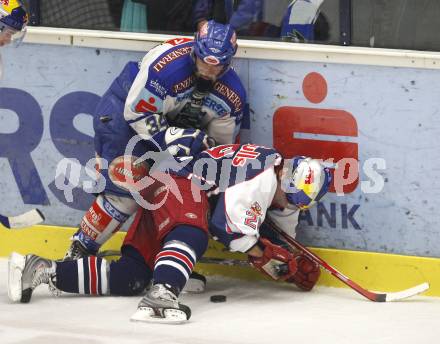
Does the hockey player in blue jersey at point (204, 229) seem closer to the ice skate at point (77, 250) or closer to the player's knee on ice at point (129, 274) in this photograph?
the player's knee on ice at point (129, 274)

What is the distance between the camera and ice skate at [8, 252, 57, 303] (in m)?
5.47

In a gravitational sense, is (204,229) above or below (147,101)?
below

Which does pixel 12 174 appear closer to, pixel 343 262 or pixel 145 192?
pixel 145 192

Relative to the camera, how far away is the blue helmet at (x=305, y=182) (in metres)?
5.37

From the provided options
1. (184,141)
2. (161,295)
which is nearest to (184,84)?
(184,141)

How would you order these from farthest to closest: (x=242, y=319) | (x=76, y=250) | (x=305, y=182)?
1. (x=76, y=250)
2. (x=305, y=182)
3. (x=242, y=319)

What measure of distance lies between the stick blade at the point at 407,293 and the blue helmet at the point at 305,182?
0.51m

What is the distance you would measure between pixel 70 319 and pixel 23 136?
1259 mm

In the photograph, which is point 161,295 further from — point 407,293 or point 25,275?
point 407,293

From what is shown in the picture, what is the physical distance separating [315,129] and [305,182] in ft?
1.33

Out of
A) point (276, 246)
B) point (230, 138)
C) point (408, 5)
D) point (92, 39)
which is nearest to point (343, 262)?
point (276, 246)

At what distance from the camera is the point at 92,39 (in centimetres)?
601

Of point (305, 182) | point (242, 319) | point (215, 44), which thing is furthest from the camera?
point (215, 44)

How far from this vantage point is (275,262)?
5555mm
